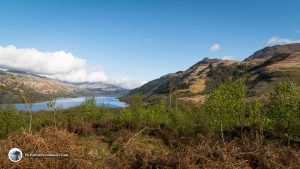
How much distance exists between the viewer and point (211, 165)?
8.08 m

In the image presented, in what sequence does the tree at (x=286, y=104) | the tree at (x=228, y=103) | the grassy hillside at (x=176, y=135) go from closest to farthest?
the grassy hillside at (x=176, y=135) → the tree at (x=286, y=104) → the tree at (x=228, y=103)

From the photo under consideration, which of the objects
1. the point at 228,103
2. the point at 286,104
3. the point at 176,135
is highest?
the point at 228,103

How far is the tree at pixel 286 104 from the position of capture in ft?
106

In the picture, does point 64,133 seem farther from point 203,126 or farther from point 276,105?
point 203,126

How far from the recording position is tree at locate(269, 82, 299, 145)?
106 feet

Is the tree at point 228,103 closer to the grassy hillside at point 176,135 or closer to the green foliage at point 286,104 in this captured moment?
the grassy hillside at point 176,135

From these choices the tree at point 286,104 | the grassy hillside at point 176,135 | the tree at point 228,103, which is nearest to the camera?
the grassy hillside at point 176,135

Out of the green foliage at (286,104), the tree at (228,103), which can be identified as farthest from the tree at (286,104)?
the tree at (228,103)

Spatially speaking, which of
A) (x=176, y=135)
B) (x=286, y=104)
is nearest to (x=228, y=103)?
(x=286, y=104)

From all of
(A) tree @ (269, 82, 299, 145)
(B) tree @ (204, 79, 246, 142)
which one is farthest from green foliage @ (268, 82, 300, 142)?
(B) tree @ (204, 79, 246, 142)

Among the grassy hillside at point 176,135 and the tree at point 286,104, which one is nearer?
the grassy hillside at point 176,135

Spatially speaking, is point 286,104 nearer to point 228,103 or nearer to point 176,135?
point 228,103

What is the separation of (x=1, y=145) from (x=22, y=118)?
3002cm

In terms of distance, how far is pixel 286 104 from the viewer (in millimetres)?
32656
